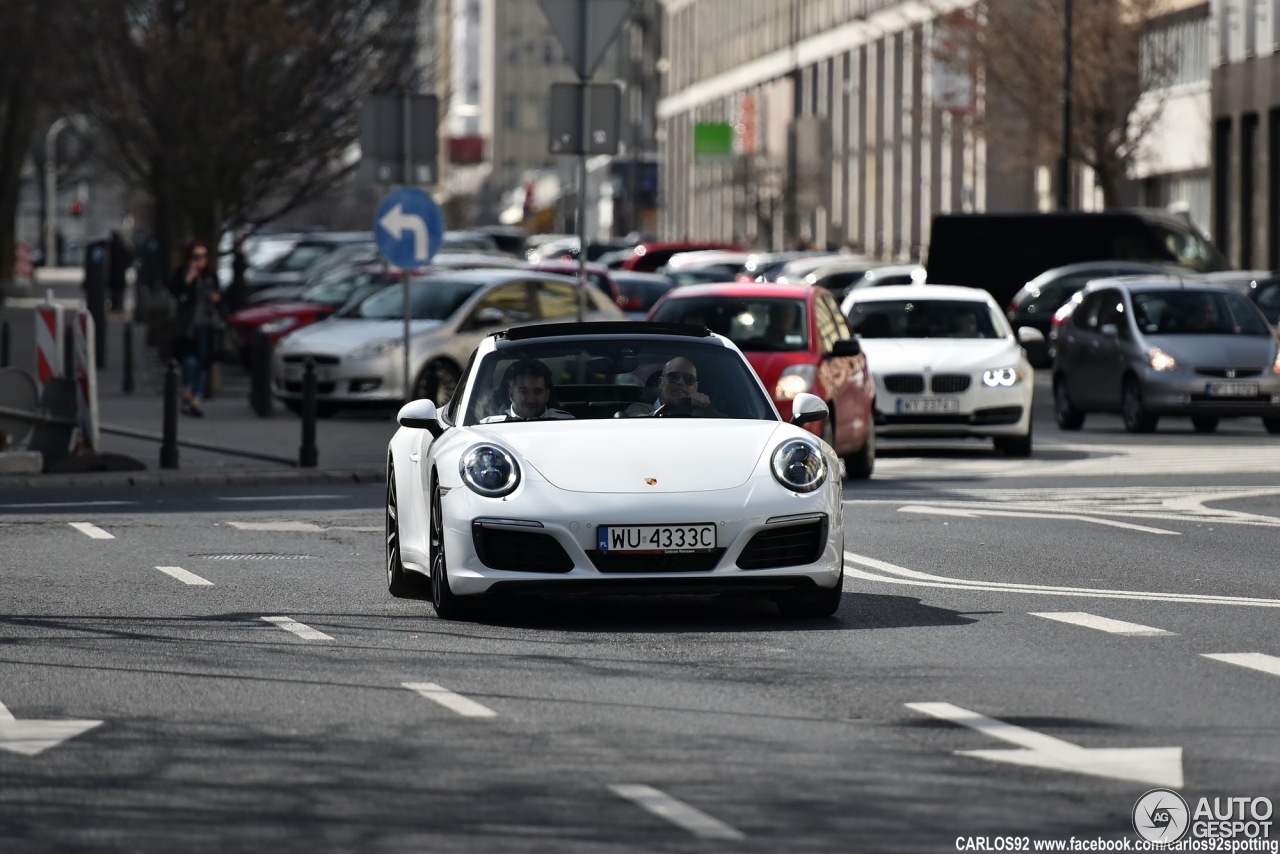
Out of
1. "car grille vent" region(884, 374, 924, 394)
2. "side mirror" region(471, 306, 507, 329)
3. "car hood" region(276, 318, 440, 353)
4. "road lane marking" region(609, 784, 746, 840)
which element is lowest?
"road lane marking" region(609, 784, 746, 840)

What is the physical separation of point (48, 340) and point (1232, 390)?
11.1m

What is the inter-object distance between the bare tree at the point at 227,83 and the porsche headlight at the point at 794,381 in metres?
21.5

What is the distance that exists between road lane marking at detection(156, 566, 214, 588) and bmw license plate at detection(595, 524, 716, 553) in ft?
9.41

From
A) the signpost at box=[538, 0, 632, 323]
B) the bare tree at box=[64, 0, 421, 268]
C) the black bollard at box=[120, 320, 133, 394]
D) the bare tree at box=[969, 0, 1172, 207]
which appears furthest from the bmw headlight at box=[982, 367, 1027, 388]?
the bare tree at box=[969, 0, 1172, 207]

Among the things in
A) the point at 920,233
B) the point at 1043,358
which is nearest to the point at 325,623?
the point at 1043,358

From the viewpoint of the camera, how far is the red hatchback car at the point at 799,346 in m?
20.2

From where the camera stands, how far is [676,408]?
11820 mm

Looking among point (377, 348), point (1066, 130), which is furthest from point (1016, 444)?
point (1066, 130)

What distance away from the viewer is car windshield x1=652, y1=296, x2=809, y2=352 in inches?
822

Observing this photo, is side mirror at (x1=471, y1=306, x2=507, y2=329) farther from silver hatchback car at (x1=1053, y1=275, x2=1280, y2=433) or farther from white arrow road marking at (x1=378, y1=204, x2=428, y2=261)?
silver hatchback car at (x1=1053, y1=275, x2=1280, y2=433)

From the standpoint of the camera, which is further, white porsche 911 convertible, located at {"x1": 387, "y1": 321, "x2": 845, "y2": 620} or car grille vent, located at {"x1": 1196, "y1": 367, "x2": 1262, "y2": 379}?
car grille vent, located at {"x1": 1196, "y1": 367, "x2": 1262, "y2": 379}

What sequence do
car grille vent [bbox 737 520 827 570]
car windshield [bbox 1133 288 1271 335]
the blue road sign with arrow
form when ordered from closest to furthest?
car grille vent [bbox 737 520 827 570], the blue road sign with arrow, car windshield [bbox 1133 288 1271 335]

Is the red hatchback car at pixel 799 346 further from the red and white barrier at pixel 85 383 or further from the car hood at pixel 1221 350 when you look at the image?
the car hood at pixel 1221 350

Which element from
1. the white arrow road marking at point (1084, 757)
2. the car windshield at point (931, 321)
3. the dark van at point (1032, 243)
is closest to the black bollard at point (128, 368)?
the car windshield at point (931, 321)
